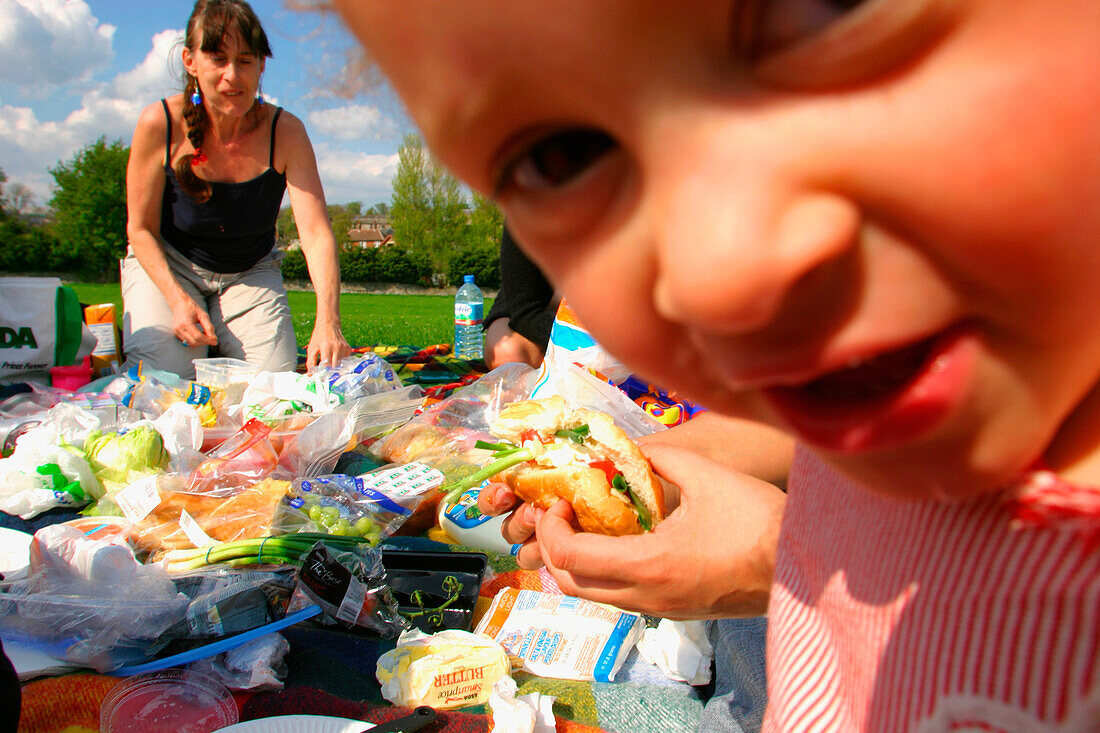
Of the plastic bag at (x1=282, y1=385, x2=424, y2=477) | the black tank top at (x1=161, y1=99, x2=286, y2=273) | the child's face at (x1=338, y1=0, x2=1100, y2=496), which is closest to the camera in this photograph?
the child's face at (x1=338, y1=0, x2=1100, y2=496)

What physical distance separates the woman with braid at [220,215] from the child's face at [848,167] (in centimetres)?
397

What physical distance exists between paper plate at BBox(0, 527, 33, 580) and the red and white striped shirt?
199 centimetres

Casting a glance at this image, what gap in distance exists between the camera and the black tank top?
418 cm

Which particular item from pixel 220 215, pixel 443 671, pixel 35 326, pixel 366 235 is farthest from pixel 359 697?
pixel 366 235

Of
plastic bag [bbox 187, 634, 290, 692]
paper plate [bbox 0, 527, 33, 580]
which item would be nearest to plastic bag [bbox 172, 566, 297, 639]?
plastic bag [bbox 187, 634, 290, 692]

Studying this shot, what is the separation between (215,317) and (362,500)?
2919 mm

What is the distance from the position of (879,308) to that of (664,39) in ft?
0.57

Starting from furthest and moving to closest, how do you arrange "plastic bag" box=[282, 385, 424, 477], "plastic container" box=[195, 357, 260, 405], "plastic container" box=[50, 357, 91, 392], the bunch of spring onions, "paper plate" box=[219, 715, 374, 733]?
1. "plastic container" box=[50, 357, 91, 392]
2. "plastic container" box=[195, 357, 260, 405]
3. "plastic bag" box=[282, 385, 424, 477]
4. the bunch of spring onions
5. "paper plate" box=[219, 715, 374, 733]

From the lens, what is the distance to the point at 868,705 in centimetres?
65

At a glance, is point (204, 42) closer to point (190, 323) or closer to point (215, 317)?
point (190, 323)

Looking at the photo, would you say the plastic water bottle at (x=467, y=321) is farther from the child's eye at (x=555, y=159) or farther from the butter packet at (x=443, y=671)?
the child's eye at (x=555, y=159)

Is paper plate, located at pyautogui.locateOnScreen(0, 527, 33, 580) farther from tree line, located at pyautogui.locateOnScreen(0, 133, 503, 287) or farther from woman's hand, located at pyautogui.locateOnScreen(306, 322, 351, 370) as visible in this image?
tree line, located at pyautogui.locateOnScreen(0, 133, 503, 287)

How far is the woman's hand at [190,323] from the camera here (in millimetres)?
4004

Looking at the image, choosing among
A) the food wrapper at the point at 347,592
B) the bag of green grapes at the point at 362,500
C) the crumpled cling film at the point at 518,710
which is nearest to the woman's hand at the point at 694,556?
the crumpled cling film at the point at 518,710
